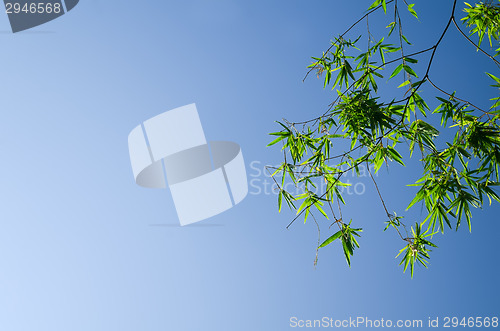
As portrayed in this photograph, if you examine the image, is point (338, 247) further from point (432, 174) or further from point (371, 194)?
point (432, 174)

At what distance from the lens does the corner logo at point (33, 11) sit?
6285 mm

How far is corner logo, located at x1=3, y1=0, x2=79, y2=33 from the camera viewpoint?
629cm

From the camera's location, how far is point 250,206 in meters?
6.81

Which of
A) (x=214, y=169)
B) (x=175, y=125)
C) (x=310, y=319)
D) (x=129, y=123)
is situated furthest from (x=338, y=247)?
(x=129, y=123)

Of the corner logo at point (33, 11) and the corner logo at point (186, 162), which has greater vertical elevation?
the corner logo at point (33, 11)

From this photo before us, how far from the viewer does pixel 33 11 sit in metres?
6.41

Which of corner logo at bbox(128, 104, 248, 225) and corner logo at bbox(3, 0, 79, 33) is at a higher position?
corner logo at bbox(3, 0, 79, 33)

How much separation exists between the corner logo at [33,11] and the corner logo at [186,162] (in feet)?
5.63

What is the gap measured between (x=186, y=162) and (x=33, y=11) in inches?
104

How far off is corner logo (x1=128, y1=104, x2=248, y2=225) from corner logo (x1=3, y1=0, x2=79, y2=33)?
1716mm

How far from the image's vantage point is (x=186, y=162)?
6414mm

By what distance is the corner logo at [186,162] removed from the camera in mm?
6215

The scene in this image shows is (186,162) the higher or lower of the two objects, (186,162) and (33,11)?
the lower

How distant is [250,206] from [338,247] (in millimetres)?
1272
